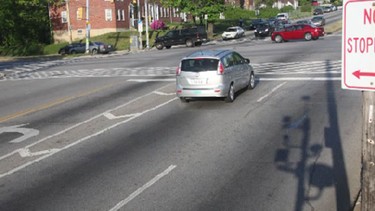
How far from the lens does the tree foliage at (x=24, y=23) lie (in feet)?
234

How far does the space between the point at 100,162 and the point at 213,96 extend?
6.56 metres

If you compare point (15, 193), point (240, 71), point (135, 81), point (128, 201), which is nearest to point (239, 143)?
point (128, 201)

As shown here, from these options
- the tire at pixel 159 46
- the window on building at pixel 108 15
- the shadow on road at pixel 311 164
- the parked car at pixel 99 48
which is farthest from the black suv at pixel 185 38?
the shadow on road at pixel 311 164

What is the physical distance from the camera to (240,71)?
57.7ft

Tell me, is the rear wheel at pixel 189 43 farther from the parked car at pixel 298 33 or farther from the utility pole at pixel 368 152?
the utility pole at pixel 368 152

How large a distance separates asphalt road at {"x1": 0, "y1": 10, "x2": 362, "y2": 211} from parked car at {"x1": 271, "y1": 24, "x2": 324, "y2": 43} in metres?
25.7

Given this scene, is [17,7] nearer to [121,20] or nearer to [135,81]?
[121,20]

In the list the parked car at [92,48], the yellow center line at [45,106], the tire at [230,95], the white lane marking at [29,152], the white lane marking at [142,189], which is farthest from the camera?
the parked car at [92,48]

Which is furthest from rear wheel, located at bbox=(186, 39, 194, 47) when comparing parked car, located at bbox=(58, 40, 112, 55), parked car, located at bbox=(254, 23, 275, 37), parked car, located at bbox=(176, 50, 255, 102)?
parked car, located at bbox=(176, 50, 255, 102)

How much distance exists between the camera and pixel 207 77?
1603 centimetres

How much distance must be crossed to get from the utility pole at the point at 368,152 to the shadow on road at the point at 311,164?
9.48 feet

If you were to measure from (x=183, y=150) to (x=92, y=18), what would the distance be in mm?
65265

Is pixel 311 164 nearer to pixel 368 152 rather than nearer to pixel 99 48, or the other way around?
pixel 368 152

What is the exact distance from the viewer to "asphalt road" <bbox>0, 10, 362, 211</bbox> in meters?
7.98
